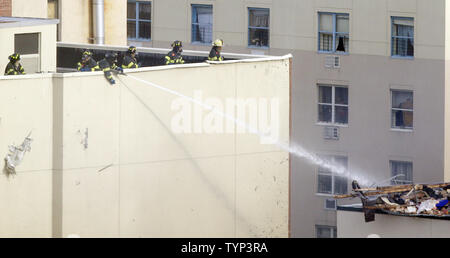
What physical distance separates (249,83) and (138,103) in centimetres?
326

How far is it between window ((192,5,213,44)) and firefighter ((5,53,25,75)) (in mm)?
26175

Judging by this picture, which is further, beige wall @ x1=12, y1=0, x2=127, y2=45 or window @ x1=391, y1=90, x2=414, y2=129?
window @ x1=391, y1=90, x2=414, y2=129

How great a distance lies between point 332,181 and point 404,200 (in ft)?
74.0

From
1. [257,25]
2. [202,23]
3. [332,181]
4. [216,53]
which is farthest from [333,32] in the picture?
[216,53]

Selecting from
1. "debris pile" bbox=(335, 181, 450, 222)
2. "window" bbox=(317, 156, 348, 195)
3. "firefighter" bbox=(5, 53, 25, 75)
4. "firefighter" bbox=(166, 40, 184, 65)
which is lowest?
"window" bbox=(317, 156, 348, 195)

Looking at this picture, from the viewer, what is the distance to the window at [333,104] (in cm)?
A: 5044

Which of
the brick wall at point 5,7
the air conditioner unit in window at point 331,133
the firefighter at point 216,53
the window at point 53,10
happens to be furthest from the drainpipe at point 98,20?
the air conditioner unit in window at point 331,133

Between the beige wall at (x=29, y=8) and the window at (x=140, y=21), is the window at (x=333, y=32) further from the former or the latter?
the beige wall at (x=29, y=8)

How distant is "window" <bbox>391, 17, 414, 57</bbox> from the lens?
49.2 m

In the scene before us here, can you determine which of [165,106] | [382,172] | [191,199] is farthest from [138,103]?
[382,172]

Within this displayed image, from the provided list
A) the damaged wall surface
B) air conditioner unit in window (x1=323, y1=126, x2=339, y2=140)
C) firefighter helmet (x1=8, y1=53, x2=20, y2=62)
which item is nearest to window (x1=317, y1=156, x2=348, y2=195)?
air conditioner unit in window (x1=323, y1=126, x2=339, y2=140)

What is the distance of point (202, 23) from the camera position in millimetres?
52000

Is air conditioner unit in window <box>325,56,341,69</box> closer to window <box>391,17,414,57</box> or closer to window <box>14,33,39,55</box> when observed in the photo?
window <box>391,17,414,57</box>

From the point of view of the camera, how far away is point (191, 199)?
89.5 feet
